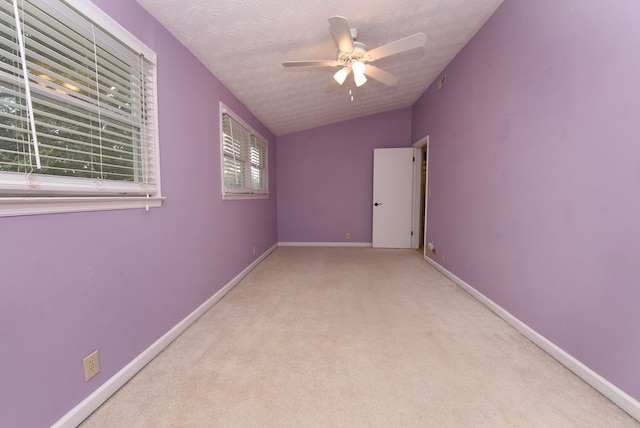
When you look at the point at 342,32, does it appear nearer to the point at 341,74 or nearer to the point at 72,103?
the point at 341,74

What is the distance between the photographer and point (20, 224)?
1023 mm

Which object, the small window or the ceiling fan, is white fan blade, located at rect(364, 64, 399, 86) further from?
the small window

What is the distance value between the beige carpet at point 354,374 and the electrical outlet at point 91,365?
185mm

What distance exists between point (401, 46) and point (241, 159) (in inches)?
87.9

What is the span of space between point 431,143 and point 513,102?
6.35ft

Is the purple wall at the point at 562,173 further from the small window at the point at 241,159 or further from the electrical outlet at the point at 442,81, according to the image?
the small window at the point at 241,159

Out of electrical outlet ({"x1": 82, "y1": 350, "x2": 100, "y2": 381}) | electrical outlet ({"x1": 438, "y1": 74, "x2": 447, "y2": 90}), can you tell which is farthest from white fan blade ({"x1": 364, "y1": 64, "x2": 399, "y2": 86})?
electrical outlet ({"x1": 82, "y1": 350, "x2": 100, "y2": 381})

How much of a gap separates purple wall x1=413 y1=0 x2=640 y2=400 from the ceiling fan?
Result: 84 centimetres

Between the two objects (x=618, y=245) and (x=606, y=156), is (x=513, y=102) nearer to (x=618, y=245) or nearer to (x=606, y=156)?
(x=606, y=156)

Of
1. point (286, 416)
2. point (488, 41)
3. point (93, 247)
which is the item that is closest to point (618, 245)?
point (286, 416)

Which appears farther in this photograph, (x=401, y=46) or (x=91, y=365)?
(x=401, y=46)

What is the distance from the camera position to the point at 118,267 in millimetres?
1471

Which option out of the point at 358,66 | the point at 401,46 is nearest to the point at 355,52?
the point at 358,66

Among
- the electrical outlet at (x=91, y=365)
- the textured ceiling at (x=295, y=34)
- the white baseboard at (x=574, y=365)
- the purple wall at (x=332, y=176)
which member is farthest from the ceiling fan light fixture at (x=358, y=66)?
the purple wall at (x=332, y=176)
